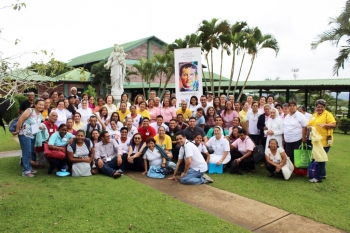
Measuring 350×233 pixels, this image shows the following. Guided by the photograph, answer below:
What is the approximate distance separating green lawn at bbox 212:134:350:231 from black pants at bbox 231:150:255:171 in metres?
0.20

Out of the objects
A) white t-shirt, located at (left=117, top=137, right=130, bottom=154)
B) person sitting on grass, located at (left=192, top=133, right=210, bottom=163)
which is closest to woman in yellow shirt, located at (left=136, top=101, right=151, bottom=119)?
white t-shirt, located at (left=117, top=137, right=130, bottom=154)

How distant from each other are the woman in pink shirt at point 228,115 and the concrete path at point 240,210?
86.2 inches

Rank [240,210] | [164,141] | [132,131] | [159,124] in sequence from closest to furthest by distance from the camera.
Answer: [240,210] → [164,141] → [132,131] → [159,124]

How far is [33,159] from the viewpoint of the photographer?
6.73 metres

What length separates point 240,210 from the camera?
429 cm

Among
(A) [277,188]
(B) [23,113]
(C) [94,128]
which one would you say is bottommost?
(A) [277,188]

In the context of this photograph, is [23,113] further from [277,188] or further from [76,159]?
[277,188]

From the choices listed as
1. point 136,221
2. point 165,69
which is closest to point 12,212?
point 136,221

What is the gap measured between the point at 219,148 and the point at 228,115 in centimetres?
110

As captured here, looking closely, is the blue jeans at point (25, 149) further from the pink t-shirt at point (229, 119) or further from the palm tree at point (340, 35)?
the palm tree at point (340, 35)

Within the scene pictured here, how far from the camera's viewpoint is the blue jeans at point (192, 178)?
18.3 feet

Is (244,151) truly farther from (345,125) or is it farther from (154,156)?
(345,125)

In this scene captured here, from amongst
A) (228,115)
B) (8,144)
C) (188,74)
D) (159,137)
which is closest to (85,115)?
(159,137)

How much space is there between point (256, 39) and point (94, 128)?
1264 cm
